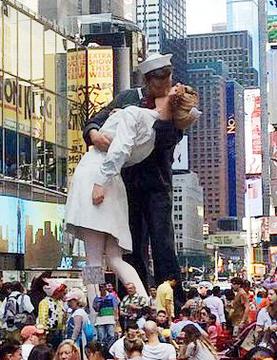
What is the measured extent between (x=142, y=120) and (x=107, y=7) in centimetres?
7651

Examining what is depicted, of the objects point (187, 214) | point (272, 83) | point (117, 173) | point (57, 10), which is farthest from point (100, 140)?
point (187, 214)

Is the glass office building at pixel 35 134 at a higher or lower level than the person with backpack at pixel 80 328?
higher

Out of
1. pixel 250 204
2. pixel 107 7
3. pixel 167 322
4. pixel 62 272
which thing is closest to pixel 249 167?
pixel 250 204

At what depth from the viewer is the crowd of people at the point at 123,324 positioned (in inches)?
353

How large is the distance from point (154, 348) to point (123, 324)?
7.71 feet

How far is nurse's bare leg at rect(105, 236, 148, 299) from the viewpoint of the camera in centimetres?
1113

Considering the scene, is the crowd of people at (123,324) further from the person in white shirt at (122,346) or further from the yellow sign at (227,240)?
the yellow sign at (227,240)

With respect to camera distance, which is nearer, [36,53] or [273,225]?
[36,53]

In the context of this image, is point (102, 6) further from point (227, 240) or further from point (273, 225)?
point (227, 240)

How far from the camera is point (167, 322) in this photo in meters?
11.5

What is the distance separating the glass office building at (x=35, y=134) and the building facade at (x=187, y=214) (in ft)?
285

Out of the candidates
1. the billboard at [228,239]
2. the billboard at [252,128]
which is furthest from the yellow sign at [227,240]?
the billboard at [252,128]

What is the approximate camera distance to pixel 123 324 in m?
11.7

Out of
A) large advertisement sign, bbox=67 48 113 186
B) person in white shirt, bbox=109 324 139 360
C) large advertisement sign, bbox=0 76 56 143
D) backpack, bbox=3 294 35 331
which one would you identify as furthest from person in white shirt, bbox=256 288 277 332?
large advertisement sign, bbox=67 48 113 186
